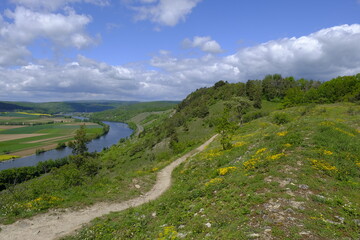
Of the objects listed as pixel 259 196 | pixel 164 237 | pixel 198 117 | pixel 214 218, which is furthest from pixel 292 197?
pixel 198 117

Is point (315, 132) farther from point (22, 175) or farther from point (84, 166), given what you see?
point (22, 175)

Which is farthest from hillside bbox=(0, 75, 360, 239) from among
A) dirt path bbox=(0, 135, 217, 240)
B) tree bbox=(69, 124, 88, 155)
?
tree bbox=(69, 124, 88, 155)

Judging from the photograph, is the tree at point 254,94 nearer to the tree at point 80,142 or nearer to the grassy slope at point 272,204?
the tree at point 80,142

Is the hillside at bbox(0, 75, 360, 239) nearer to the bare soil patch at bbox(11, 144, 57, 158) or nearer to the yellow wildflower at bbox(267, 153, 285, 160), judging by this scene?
the yellow wildflower at bbox(267, 153, 285, 160)

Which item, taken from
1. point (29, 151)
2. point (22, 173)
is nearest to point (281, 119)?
point (22, 173)

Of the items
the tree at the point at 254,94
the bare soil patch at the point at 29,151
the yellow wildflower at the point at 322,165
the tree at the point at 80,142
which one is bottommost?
the bare soil patch at the point at 29,151

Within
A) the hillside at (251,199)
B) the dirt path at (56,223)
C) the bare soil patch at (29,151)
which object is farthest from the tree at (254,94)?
the bare soil patch at (29,151)

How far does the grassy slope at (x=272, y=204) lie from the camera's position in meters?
8.10

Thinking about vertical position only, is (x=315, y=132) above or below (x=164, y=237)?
above

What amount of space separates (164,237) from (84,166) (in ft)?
140

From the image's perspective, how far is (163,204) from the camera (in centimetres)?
1439

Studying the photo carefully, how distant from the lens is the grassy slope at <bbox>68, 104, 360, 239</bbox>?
8.10m

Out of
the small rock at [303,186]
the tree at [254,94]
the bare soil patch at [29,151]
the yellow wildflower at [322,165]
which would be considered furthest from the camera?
the bare soil patch at [29,151]

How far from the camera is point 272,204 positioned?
32.2 ft
